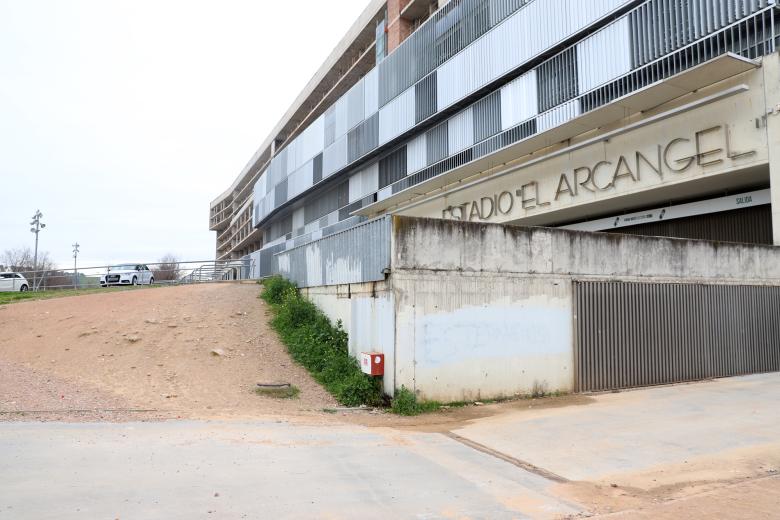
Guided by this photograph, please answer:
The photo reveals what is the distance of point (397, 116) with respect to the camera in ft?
90.6

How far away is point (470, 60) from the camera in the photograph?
23.0m

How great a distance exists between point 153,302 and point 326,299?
6.84 metres

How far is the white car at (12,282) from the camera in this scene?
2989cm

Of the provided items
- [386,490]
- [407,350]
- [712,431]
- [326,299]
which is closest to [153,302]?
[326,299]

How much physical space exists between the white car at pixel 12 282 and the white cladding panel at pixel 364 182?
Result: 1876cm

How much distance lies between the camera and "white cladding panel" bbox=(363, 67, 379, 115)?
2986cm

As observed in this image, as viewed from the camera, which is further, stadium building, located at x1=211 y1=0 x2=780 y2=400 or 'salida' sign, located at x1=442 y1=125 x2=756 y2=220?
'salida' sign, located at x1=442 y1=125 x2=756 y2=220

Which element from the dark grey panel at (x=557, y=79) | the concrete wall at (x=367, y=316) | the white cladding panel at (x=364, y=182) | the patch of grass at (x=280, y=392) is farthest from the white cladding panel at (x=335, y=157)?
the patch of grass at (x=280, y=392)

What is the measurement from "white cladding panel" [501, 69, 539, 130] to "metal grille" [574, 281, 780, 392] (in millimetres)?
9503

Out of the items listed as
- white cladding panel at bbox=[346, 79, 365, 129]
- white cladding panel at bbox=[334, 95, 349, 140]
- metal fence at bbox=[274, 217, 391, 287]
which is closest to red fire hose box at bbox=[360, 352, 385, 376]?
metal fence at bbox=[274, 217, 391, 287]

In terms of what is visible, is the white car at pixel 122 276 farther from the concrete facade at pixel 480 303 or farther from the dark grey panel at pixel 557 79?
the dark grey panel at pixel 557 79

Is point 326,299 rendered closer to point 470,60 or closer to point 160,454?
point 160,454

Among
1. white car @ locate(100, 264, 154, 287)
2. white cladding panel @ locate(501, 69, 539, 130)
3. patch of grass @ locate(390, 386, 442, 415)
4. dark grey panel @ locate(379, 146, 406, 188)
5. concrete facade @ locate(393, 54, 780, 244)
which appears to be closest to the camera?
patch of grass @ locate(390, 386, 442, 415)

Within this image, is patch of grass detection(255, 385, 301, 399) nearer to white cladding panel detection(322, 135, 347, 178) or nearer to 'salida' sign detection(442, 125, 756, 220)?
'salida' sign detection(442, 125, 756, 220)
